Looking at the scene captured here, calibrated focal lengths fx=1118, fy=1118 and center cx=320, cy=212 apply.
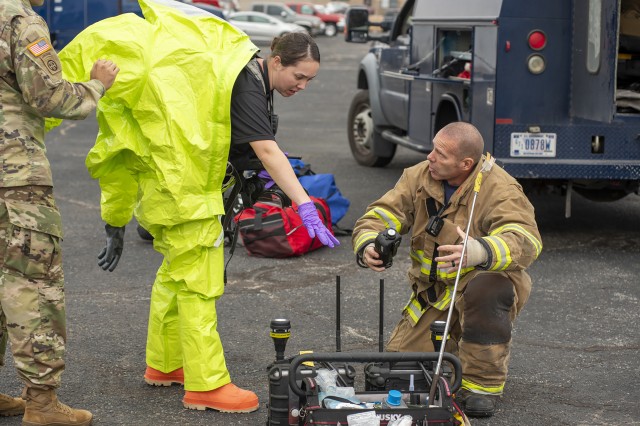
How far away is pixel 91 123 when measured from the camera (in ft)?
55.0

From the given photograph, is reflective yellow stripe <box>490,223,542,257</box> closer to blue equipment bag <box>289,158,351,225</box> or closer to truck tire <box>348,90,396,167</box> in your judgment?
blue equipment bag <box>289,158,351,225</box>

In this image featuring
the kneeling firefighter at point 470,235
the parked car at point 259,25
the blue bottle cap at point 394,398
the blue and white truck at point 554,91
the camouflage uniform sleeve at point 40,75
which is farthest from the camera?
the parked car at point 259,25

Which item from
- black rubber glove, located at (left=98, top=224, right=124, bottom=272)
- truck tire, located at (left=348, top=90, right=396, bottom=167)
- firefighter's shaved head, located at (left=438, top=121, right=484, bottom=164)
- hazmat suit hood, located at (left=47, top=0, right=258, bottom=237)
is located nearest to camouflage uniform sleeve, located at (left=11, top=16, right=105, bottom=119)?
hazmat suit hood, located at (left=47, top=0, right=258, bottom=237)

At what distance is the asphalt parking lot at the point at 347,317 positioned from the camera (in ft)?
16.6

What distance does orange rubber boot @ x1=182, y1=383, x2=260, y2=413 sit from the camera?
15.9ft

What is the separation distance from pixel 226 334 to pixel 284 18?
50.5m

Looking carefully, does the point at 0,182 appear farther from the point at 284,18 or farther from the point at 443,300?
the point at 284,18

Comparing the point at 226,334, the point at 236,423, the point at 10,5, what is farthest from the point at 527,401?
the point at 10,5

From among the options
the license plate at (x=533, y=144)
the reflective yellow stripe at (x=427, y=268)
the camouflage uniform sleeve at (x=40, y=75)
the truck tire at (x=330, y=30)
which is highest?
the camouflage uniform sleeve at (x=40, y=75)

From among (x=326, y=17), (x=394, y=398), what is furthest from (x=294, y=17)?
(x=394, y=398)

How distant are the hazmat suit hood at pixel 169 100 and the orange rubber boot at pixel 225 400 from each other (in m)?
0.76

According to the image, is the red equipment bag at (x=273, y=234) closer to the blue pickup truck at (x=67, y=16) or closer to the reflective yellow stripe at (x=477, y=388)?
the reflective yellow stripe at (x=477, y=388)

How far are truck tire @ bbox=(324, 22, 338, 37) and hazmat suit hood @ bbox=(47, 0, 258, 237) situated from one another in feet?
168

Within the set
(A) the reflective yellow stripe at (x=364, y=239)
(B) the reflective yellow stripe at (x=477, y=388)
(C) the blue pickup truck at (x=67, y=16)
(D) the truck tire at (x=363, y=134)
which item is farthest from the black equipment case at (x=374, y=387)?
(C) the blue pickup truck at (x=67, y=16)
